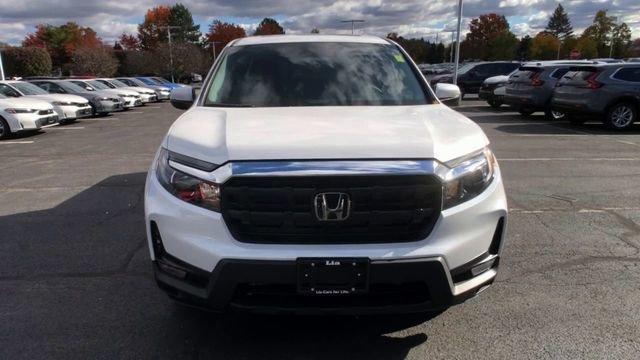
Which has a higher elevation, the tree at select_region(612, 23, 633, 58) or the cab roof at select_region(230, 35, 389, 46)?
the tree at select_region(612, 23, 633, 58)

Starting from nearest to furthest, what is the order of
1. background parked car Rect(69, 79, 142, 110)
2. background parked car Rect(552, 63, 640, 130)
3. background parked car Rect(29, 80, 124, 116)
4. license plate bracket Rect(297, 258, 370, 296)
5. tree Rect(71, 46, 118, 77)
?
license plate bracket Rect(297, 258, 370, 296)
background parked car Rect(552, 63, 640, 130)
background parked car Rect(29, 80, 124, 116)
background parked car Rect(69, 79, 142, 110)
tree Rect(71, 46, 118, 77)

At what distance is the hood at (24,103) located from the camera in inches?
536

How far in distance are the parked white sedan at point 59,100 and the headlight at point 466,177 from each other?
15.4 m

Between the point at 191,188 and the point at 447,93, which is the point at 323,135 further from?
the point at 447,93

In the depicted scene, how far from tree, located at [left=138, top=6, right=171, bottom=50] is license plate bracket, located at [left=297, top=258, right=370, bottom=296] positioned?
11234 cm

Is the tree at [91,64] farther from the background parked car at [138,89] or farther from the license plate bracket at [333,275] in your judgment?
the license plate bracket at [333,275]

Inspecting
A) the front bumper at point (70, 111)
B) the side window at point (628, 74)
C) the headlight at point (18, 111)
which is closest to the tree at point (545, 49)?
the side window at point (628, 74)

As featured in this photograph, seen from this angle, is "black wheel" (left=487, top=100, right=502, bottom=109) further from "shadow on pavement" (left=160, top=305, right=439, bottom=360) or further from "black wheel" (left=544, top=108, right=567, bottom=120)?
"shadow on pavement" (left=160, top=305, right=439, bottom=360)

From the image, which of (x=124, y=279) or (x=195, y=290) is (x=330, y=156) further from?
(x=124, y=279)

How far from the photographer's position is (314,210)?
2.64m

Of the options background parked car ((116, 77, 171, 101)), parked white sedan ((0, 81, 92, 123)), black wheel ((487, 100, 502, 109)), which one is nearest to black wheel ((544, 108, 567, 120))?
black wheel ((487, 100, 502, 109))

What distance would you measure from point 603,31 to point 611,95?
101 m

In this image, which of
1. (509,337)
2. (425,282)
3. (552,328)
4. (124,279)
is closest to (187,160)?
(425,282)

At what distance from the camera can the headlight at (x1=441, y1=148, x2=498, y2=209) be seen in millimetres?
2748
